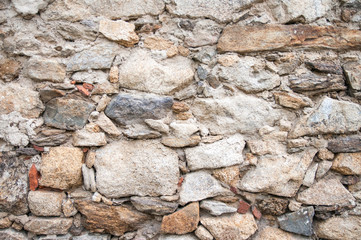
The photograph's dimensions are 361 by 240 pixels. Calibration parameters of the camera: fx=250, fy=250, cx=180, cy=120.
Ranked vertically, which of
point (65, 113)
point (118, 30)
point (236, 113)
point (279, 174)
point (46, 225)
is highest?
point (118, 30)

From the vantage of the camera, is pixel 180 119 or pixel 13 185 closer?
pixel 13 185

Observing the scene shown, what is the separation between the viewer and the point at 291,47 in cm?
147

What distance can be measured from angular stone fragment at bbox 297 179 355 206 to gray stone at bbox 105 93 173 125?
967 millimetres

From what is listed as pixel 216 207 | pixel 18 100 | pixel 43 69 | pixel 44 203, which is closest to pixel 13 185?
pixel 44 203

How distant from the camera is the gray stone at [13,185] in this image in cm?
135

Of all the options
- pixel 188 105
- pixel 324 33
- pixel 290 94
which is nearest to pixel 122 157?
pixel 188 105

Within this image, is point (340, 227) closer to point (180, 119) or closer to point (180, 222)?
point (180, 222)

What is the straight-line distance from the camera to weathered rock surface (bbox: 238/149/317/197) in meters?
1.43

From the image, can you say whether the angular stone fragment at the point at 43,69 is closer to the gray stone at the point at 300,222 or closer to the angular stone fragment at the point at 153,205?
the angular stone fragment at the point at 153,205

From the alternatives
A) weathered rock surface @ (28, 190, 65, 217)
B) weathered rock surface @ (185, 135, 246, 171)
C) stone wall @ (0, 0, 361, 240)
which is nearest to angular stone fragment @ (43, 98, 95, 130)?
stone wall @ (0, 0, 361, 240)

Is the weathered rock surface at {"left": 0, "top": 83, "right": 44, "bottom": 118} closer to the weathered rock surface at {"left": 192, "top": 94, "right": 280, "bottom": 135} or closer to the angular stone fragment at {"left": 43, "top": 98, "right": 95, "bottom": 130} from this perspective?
the angular stone fragment at {"left": 43, "top": 98, "right": 95, "bottom": 130}

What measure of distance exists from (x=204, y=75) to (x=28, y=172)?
1.13m

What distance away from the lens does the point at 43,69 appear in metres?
1.38

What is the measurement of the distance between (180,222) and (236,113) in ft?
2.27
